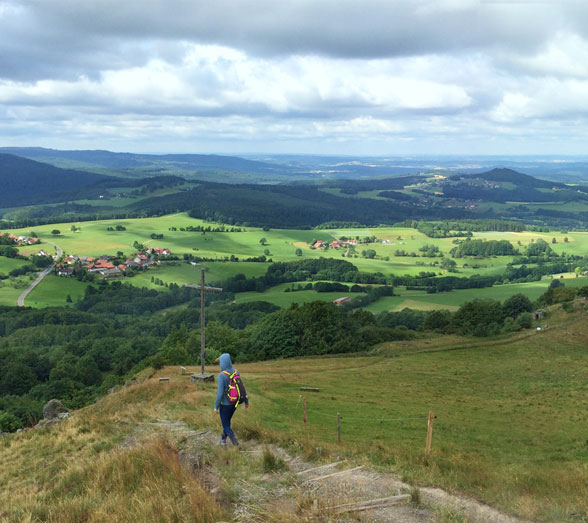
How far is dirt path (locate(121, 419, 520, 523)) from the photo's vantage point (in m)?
8.72

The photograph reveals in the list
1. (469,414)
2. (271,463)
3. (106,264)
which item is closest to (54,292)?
(106,264)

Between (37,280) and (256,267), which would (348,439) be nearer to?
(256,267)

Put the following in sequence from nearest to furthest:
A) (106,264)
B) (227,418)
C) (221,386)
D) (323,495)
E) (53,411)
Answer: (323,495)
(221,386)
(227,418)
(53,411)
(106,264)

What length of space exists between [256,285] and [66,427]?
12017cm

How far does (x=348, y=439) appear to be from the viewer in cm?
1812

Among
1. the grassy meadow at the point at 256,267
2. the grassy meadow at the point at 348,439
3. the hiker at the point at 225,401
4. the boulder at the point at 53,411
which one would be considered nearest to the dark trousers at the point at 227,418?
the hiker at the point at 225,401

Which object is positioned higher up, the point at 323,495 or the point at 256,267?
the point at 323,495

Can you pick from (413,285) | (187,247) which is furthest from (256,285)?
(187,247)

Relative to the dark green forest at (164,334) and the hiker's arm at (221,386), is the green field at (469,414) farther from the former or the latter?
the dark green forest at (164,334)

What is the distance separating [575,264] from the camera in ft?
Answer: 542

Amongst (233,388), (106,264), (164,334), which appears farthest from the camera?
(106,264)

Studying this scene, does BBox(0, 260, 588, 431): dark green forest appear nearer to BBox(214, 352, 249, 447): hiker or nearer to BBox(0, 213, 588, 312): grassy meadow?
BBox(0, 213, 588, 312): grassy meadow

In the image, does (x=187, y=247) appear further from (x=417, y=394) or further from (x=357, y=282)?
(x=417, y=394)

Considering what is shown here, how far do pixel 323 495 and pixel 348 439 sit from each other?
8.94m
